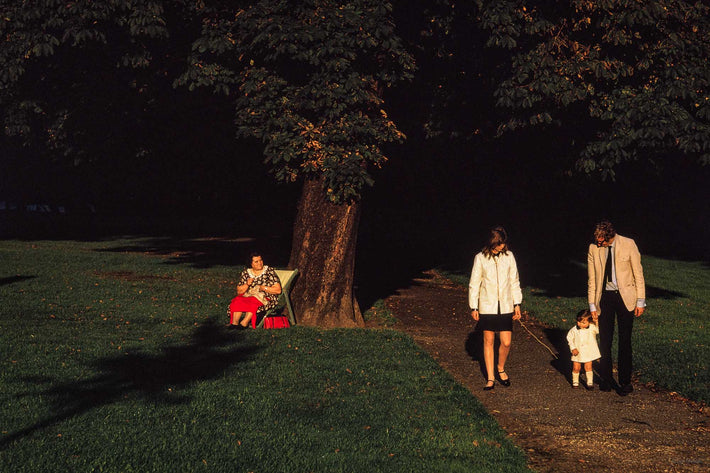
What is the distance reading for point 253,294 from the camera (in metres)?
12.5

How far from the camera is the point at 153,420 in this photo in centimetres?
705

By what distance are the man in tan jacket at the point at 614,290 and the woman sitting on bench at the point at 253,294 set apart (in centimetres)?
524

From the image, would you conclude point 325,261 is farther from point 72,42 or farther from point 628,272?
point 72,42

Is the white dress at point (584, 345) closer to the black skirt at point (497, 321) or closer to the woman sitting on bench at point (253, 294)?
the black skirt at point (497, 321)

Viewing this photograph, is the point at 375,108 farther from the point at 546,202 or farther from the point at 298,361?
the point at 546,202

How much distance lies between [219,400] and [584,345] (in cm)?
399

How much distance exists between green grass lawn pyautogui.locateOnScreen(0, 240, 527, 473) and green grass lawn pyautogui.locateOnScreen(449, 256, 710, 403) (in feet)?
9.25

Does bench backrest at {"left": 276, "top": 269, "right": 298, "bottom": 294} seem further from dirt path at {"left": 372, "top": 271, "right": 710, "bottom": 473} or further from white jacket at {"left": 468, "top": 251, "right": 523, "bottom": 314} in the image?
white jacket at {"left": 468, "top": 251, "right": 523, "bottom": 314}

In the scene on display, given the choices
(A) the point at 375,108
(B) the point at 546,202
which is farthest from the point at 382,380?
(B) the point at 546,202

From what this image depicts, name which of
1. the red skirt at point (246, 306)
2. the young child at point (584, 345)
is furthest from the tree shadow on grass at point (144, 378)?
the young child at point (584, 345)

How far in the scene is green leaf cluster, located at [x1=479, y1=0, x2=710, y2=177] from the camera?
13.0 metres

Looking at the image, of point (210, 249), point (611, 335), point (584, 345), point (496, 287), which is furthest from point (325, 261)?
point (210, 249)

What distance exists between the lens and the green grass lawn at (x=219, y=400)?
6207mm

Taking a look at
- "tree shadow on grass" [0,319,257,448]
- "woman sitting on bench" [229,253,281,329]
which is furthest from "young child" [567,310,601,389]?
"woman sitting on bench" [229,253,281,329]
